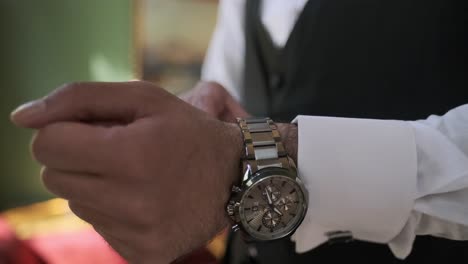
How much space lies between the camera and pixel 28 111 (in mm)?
361

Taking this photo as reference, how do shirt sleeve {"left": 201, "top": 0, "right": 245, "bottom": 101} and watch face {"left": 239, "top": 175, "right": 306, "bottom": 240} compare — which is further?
shirt sleeve {"left": 201, "top": 0, "right": 245, "bottom": 101}

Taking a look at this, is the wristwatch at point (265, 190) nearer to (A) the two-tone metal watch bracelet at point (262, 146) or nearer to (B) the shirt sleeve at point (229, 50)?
(A) the two-tone metal watch bracelet at point (262, 146)

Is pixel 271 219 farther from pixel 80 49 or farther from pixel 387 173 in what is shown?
pixel 80 49

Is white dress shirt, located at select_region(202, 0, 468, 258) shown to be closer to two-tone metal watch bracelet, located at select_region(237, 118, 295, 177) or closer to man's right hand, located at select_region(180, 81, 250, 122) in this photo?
two-tone metal watch bracelet, located at select_region(237, 118, 295, 177)

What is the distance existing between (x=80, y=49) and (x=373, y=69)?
4.19ft

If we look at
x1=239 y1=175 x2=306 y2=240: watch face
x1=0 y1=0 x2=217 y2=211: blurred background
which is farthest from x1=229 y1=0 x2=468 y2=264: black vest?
x1=0 y1=0 x2=217 y2=211: blurred background

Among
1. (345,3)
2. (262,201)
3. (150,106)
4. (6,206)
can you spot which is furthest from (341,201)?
(6,206)

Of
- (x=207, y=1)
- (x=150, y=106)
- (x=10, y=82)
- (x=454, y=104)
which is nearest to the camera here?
(x=150, y=106)

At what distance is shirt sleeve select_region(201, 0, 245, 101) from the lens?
2.71ft

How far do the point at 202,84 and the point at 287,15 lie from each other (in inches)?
7.1

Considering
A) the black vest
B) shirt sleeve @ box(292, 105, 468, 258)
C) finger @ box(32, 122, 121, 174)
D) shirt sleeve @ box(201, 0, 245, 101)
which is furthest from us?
shirt sleeve @ box(201, 0, 245, 101)

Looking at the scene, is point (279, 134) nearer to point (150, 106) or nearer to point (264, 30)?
point (150, 106)

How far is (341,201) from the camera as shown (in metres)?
0.48

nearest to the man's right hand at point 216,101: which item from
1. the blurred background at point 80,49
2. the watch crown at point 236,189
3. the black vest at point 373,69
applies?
the black vest at point 373,69
